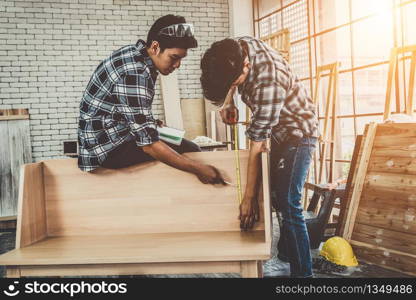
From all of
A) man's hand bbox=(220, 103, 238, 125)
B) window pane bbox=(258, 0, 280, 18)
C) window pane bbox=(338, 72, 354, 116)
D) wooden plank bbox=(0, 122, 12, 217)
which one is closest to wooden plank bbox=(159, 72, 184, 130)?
window pane bbox=(258, 0, 280, 18)

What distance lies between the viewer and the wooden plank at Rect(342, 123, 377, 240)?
10.5 feet

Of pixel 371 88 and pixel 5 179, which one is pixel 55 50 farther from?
pixel 371 88

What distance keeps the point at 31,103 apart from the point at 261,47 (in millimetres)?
4883

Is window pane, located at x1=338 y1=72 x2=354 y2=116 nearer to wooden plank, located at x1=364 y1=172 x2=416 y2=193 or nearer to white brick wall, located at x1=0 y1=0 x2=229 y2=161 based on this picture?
wooden plank, located at x1=364 y1=172 x2=416 y2=193

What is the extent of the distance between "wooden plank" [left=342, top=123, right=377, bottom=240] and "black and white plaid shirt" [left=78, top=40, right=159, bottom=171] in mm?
1929

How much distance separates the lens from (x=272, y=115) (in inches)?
74.9

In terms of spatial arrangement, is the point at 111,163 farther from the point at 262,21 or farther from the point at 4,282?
the point at 262,21

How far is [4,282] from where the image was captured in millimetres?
1642

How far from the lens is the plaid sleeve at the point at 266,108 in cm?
189

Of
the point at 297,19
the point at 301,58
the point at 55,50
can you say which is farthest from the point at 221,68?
the point at 55,50

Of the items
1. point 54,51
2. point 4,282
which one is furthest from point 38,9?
point 4,282

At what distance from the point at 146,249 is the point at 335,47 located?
3895 mm

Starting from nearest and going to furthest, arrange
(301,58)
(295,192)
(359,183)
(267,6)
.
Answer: (295,192)
(359,183)
(301,58)
(267,6)

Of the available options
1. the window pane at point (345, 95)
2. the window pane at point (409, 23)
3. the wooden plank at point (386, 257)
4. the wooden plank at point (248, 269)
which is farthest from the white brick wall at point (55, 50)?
the wooden plank at point (248, 269)
